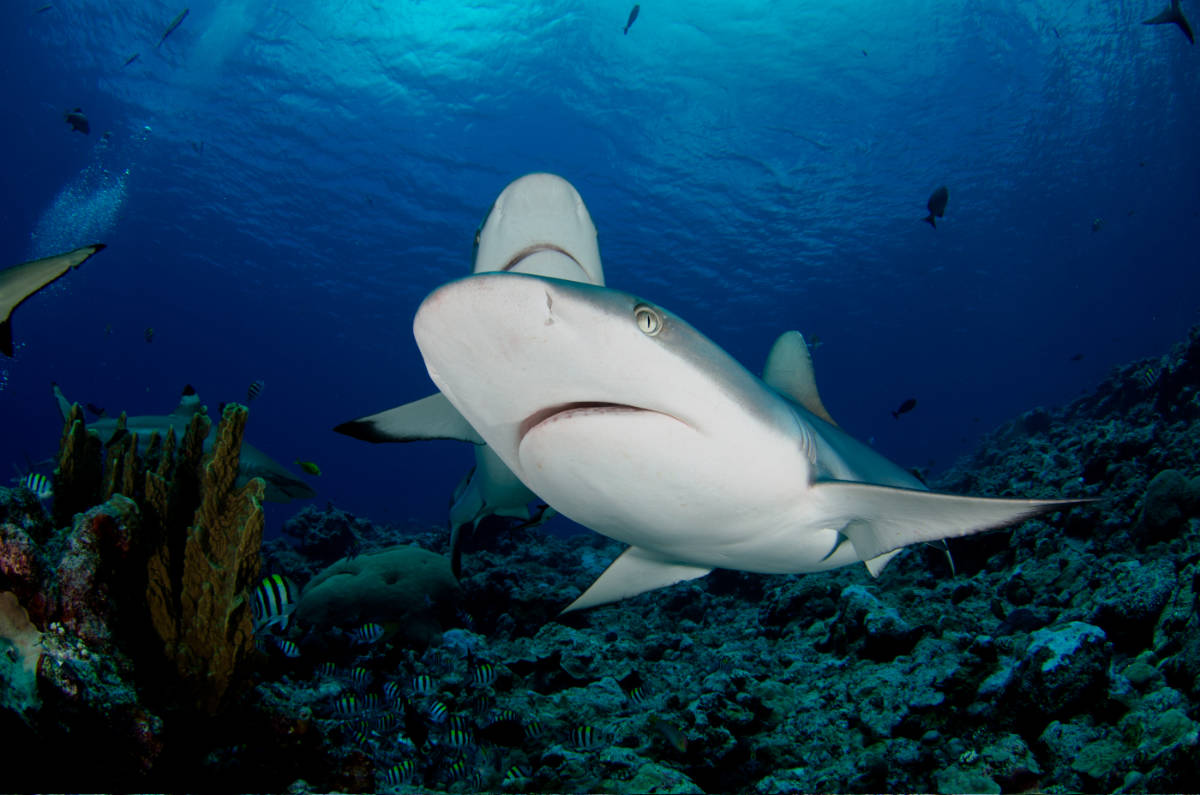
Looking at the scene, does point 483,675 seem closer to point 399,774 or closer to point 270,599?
point 399,774

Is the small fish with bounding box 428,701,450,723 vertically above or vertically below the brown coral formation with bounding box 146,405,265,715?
below

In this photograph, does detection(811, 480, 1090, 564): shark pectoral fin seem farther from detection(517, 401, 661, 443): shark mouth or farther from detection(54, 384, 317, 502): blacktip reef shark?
detection(54, 384, 317, 502): blacktip reef shark

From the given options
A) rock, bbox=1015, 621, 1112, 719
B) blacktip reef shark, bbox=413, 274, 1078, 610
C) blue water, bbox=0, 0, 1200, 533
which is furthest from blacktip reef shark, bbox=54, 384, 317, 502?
blue water, bbox=0, 0, 1200, 533

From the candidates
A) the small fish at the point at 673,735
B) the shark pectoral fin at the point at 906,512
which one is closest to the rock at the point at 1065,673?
the shark pectoral fin at the point at 906,512

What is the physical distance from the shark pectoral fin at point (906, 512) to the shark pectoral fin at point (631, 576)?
120 cm

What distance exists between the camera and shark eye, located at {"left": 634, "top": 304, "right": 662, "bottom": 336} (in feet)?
4.99

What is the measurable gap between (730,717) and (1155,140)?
48.3 meters

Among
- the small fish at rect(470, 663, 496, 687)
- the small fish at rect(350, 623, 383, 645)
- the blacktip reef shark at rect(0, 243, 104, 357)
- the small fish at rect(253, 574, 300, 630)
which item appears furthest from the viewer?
the small fish at rect(350, 623, 383, 645)

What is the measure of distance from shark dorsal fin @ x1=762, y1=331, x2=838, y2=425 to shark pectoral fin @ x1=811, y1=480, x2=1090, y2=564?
5.26 ft

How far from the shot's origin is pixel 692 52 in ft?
79.4

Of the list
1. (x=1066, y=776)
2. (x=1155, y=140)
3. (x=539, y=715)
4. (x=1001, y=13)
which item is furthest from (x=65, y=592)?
(x=1155, y=140)

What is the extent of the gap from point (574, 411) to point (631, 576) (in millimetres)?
2040

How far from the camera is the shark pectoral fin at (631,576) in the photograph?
3.30 metres

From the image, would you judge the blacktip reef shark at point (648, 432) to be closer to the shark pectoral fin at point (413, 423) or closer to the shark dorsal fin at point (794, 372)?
the shark pectoral fin at point (413, 423)
